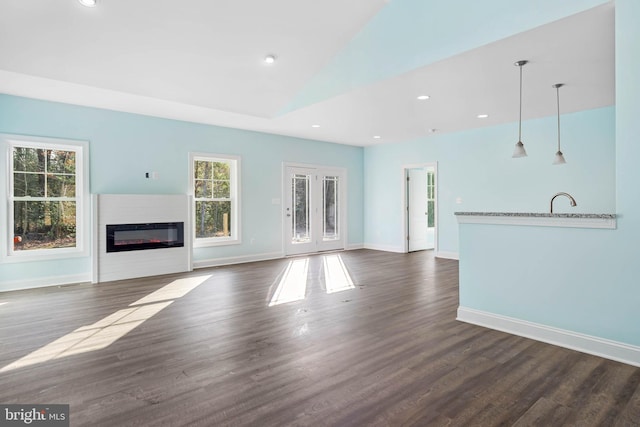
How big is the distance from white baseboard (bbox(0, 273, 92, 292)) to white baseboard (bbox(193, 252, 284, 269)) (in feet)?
5.45

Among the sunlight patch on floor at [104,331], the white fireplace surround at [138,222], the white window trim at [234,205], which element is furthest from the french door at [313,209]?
the sunlight patch on floor at [104,331]

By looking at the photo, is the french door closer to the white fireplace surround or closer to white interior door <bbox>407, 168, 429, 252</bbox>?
white interior door <bbox>407, 168, 429, 252</bbox>

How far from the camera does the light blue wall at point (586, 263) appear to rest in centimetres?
251

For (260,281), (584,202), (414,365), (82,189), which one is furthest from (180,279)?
(584,202)

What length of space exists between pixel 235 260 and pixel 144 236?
5.68 ft

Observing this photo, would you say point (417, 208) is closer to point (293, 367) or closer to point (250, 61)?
point (250, 61)

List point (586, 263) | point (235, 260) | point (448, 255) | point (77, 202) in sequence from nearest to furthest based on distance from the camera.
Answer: point (586, 263), point (77, 202), point (235, 260), point (448, 255)

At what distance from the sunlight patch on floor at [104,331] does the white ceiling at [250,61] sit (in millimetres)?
2669

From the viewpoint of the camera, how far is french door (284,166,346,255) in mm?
7688

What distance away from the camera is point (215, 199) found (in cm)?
666

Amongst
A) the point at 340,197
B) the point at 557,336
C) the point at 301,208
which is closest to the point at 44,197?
the point at 301,208

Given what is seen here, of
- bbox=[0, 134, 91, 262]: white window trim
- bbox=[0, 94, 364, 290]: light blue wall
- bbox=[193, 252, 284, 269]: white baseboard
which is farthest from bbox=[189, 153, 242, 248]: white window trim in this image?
bbox=[0, 134, 91, 262]: white window trim

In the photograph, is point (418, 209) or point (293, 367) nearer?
point (293, 367)

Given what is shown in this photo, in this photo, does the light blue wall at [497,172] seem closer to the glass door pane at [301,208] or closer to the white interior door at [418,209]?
the white interior door at [418,209]
